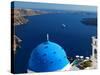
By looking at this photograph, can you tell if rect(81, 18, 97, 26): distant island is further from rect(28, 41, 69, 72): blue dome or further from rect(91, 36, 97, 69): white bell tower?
rect(28, 41, 69, 72): blue dome

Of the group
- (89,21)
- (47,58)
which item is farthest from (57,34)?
(89,21)

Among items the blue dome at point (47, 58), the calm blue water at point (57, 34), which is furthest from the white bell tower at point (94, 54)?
the blue dome at point (47, 58)

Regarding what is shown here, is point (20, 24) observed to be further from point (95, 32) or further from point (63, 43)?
point (95, 32)

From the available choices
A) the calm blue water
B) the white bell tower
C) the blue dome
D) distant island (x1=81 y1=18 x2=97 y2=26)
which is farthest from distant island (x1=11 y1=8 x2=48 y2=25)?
the white bell tower
